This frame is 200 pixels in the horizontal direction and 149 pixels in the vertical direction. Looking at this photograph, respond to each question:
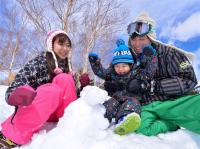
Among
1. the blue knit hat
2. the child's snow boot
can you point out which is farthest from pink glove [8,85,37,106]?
the blue knit hat

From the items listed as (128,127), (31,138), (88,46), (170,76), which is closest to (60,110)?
(31,138)

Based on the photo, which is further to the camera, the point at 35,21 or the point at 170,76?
the point at 35,21

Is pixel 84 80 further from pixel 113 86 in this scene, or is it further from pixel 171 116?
pixel 171 116

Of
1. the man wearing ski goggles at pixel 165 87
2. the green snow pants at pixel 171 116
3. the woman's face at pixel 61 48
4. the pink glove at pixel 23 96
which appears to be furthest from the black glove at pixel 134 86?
the pink glove at pixel 23 96

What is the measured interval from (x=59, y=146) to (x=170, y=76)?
119 centimetres

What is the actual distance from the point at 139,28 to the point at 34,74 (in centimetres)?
104

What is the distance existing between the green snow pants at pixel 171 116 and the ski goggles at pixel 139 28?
0.66 meters

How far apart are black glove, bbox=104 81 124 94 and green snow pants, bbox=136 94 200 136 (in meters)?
0.27

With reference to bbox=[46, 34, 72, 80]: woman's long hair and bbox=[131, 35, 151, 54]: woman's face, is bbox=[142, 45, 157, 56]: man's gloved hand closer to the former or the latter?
bbox=[131, 35, 151, 54]: woman's face

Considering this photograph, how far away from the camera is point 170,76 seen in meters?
2.30

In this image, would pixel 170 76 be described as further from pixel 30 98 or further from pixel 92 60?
pixel 30 98

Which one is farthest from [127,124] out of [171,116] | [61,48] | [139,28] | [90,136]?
[139,28]

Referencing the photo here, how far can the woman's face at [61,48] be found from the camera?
2.29 metres

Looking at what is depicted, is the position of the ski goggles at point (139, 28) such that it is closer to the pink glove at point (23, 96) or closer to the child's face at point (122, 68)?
the child's face at point (122, 68)
